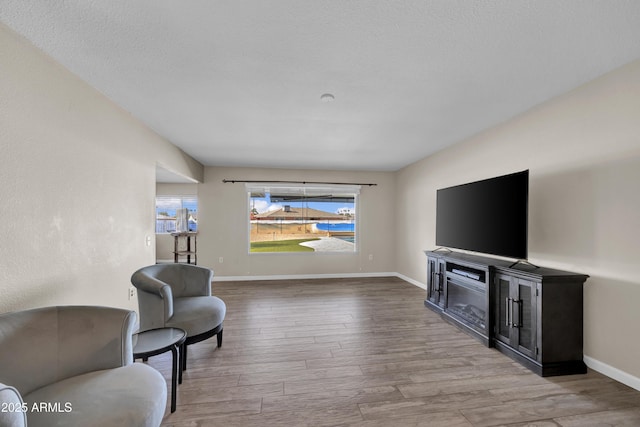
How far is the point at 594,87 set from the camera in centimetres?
226

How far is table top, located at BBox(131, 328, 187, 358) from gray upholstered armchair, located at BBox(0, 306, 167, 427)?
0.67 ft

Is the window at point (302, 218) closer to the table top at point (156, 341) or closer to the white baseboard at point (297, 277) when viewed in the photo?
the white baseboard at point (297, 277)

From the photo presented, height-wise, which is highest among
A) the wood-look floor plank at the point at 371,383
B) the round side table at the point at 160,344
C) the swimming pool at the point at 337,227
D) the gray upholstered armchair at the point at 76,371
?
the swimming pool at the point at 337,227

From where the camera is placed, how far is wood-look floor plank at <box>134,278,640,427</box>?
1.77 m

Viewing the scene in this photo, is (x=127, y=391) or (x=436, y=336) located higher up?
(x=127, y=391)

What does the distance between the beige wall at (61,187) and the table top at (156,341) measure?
0.68m

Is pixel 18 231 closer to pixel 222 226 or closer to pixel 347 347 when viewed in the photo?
pixel 347 347

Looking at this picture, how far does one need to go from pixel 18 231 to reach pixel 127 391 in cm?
126

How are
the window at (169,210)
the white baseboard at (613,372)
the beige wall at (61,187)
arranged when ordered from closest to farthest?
the beige wall at (61,187), the white baseboard at (613,372), the window at (169,210)

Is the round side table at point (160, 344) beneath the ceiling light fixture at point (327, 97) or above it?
beneath

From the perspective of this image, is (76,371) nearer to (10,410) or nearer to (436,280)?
(10,410)

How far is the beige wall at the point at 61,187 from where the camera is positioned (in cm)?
165

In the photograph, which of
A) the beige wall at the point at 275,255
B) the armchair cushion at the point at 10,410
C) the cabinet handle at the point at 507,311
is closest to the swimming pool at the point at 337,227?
the beige wall at the point at 275,255

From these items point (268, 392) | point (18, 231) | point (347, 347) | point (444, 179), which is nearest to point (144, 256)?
point (18, 231)
